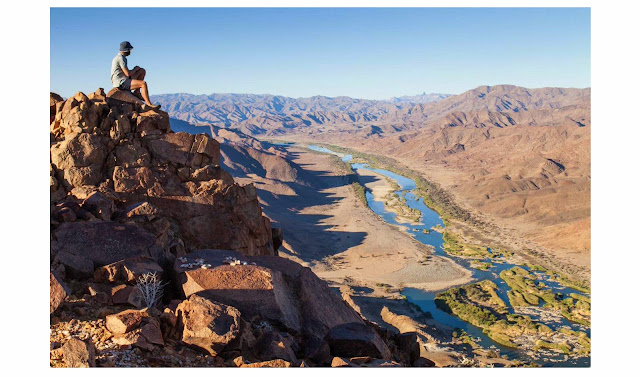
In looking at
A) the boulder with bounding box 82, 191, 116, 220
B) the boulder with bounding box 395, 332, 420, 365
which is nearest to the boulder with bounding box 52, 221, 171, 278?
the boulder with bounding box 82, 191, 116, 220

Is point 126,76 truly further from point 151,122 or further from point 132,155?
point 132,155

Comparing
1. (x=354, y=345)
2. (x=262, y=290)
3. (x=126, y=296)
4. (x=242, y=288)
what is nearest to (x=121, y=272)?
(x=126, y=296)

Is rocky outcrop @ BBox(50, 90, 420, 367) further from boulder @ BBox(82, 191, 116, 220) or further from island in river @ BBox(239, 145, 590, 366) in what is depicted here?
island in river @ BBox(239, 145, 590, 366)

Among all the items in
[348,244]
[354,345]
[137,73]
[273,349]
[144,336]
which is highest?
→ [137,73]

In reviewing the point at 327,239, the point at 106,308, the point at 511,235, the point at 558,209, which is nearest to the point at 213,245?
the point at 106,308

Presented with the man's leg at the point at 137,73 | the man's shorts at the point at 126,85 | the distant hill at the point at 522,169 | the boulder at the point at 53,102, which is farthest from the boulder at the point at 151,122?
the distant hill at the point at 522,169

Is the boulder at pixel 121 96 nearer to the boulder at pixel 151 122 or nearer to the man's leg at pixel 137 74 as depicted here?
the man's leg at pixel 137 74

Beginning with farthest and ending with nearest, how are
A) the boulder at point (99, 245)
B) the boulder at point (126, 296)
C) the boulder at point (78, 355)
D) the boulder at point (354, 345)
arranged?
the boulder at point (99, 245)
the boulder at point (354, 345)
the boulder at point (126, 296)
the boulder at point (78, 355)
